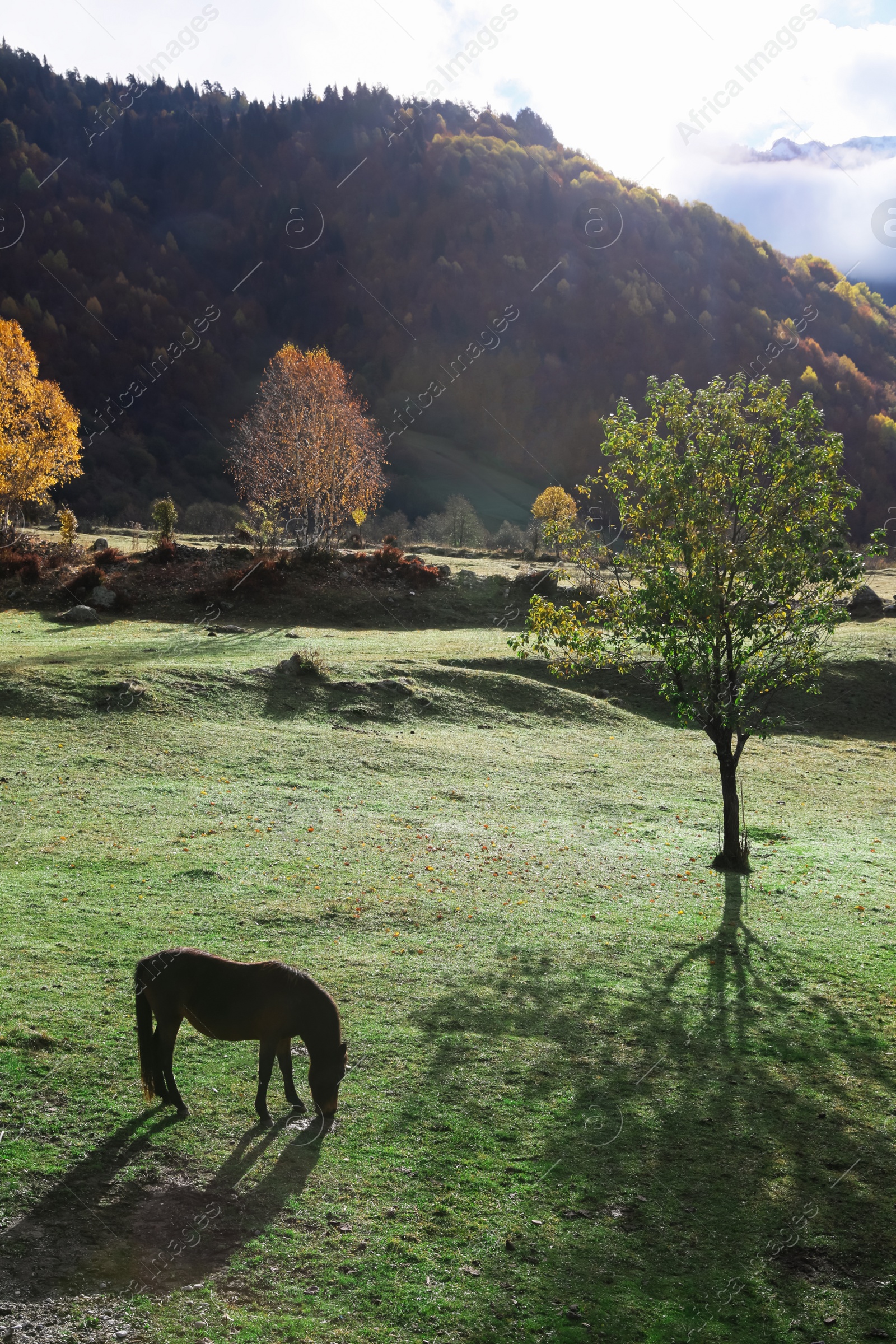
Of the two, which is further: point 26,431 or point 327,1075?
point 26,431

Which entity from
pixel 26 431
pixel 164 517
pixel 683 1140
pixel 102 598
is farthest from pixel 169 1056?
pixel 26 431

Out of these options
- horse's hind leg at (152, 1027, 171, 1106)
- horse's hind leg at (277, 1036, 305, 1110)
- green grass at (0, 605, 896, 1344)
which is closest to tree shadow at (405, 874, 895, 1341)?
green grass at (0, 605, 896, 1344)

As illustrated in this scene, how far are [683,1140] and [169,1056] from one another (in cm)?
380

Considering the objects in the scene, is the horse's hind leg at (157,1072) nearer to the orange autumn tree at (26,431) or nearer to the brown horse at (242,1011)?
the brown horse at (242,1011)

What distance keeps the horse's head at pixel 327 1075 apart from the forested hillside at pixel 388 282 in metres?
120

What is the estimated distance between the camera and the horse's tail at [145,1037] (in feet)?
18.7

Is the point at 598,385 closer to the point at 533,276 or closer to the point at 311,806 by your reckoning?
the point at 533,276

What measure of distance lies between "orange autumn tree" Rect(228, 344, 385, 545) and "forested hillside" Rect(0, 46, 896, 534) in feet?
247

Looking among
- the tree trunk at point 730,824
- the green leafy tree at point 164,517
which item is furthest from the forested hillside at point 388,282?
the tree trunk at point 730,824

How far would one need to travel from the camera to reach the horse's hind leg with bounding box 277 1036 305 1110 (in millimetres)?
5836

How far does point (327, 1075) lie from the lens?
562 centimetres

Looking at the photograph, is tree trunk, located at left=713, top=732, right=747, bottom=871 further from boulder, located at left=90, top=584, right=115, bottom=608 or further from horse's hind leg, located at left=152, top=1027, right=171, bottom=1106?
boulder, located at left=90, top=584, right=115, bottom=608

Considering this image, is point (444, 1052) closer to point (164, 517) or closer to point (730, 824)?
point (730, 824)

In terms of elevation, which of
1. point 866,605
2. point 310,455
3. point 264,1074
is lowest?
point 264,1074
